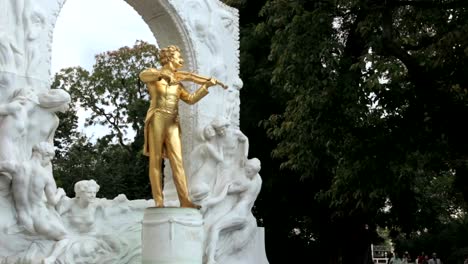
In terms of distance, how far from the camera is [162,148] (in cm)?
875

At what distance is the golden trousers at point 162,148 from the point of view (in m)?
8.64

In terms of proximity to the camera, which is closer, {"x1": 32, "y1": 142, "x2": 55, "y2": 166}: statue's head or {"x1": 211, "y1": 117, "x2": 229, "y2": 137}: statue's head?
{"x1": 32, "y1": 142, "x2": 55, "y2": 166}: statue's head

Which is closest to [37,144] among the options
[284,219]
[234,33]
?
[234,33]

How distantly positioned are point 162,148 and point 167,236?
3.70ft

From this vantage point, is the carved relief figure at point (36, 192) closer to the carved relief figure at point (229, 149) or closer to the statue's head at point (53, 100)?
the statue's head at point (53, 100)

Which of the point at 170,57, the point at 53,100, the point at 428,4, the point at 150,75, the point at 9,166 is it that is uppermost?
the point at 428,4

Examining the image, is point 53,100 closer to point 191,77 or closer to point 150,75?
point 150,75

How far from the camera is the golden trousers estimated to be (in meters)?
8.64

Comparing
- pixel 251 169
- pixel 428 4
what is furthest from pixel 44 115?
pixel 428 4

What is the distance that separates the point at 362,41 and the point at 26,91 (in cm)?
896

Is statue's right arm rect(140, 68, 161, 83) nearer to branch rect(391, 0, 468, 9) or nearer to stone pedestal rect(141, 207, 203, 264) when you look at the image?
stone pedestal rect(141, 207, 203, 264)

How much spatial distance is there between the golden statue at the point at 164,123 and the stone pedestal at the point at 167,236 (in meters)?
0.38

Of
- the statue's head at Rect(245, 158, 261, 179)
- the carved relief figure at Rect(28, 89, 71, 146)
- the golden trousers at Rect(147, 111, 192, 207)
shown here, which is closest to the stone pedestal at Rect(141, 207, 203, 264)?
the golden trousers at Rect(147, 111, 192, 207)

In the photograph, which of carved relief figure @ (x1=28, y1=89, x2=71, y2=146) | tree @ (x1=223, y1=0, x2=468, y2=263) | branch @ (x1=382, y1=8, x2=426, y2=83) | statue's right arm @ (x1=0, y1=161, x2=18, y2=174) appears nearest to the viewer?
statue's right arm @ (x1=0, y1=161, x2=18, y2=174)
